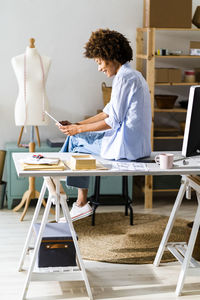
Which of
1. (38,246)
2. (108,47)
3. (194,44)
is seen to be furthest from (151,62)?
(38,246)

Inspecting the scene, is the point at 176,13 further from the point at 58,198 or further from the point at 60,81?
the point at 58,198

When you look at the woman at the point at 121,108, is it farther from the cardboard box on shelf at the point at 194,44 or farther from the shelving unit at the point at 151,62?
the cardboard box on shelf at the point at 194,44

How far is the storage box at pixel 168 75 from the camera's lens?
5.66m

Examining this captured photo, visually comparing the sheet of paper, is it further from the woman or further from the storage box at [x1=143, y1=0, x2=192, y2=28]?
the storage box at [x1=143, y1=0, x2=192, y2=28]

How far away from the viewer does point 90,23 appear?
234 inches

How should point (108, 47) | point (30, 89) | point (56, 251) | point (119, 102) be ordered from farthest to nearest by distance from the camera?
1. point (30, 89)
2. point (108, 47)
3. point (119, 102)
4. point (56, 251)

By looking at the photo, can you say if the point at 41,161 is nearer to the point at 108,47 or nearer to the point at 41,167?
the point at 41,167

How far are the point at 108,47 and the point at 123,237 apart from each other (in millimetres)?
1632

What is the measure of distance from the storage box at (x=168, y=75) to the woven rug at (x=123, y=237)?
4.49 feet

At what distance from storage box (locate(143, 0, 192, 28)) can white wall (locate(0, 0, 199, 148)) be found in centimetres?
52

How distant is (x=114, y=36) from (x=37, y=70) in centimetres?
135

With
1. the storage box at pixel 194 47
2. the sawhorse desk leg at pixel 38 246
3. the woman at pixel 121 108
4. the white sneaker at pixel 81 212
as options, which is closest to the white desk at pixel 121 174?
the sawhorse desk leg at pixel 38 246

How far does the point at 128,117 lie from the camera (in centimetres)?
393

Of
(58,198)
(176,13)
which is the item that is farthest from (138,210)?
(58,198)
